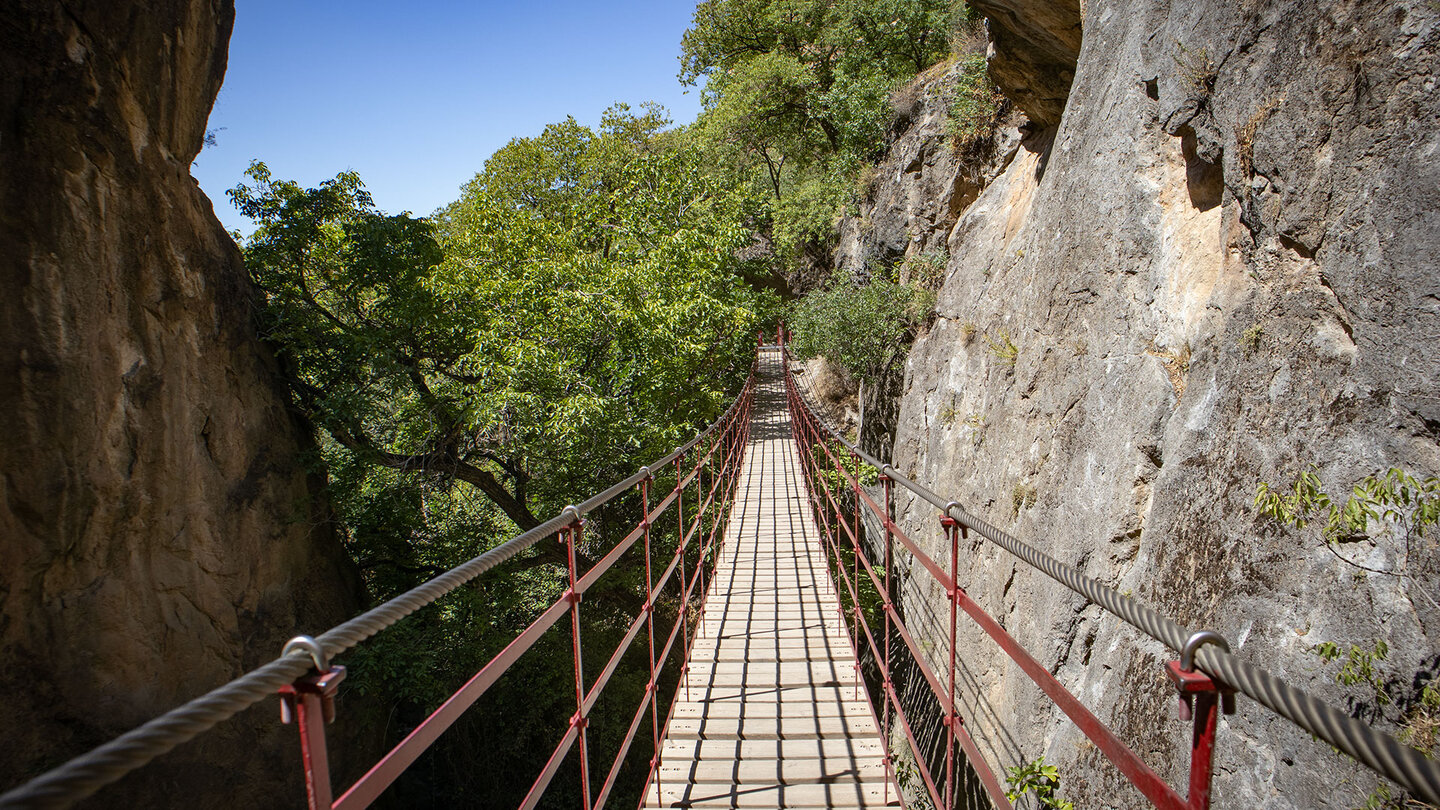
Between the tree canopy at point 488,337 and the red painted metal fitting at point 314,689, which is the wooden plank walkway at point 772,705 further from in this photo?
the tree canopy at point 488,337

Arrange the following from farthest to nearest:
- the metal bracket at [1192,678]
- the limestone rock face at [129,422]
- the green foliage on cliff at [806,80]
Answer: the green foliage on cliff at [806,80]
the limestone rock face at [129,422]
the metal bracket at [1192,678]

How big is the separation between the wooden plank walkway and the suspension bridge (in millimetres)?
11

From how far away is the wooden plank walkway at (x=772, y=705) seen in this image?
2.94 meters

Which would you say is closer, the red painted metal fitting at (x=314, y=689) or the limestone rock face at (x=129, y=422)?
the red painted metal fitting at (x=314, y=689)

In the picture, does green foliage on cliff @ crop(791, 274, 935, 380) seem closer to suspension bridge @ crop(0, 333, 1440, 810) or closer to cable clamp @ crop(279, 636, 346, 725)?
suspension bridge @ crop(0, 333, 1440, 810)

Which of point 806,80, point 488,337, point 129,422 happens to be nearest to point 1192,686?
point 129,422

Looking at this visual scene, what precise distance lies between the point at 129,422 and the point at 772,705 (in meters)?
7.03

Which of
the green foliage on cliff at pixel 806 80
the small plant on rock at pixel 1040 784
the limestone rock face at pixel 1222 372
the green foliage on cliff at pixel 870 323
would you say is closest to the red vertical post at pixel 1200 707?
the limestone rock face at pixel 1222 372

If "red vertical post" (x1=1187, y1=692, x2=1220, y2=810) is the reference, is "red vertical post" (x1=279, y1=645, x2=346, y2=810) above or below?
above

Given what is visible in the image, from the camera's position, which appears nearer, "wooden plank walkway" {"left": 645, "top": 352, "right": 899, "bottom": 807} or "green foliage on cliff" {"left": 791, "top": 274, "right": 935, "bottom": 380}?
"wooden plank walkway" {"left": 645, "top": 352, "right": 899, "bottom": 807}

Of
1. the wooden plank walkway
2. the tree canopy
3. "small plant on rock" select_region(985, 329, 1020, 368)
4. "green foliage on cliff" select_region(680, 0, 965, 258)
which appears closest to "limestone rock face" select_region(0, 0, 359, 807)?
the tree canopy

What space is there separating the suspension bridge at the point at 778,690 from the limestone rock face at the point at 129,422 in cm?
418

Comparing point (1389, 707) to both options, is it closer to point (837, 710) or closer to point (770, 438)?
point (837, 710)

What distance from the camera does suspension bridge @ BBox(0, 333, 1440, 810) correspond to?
A: 2.52ft
